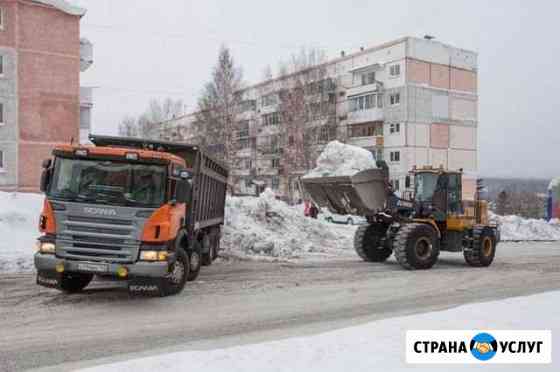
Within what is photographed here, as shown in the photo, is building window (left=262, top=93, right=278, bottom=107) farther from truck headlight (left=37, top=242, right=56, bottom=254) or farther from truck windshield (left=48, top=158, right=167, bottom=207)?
truck headlight (left=37, top=242, right=56, bottom=254)

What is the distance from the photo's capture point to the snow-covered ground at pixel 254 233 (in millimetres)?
15636

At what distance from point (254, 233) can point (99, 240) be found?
389 inches

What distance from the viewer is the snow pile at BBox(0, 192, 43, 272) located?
1445 centimetres

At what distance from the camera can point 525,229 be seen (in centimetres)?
3147

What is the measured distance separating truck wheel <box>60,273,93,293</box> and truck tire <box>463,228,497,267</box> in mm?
10472

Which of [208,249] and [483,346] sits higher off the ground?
[208,249]

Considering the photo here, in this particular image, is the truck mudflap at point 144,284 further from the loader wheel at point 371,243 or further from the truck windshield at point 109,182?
the loader wheel at point 371,243

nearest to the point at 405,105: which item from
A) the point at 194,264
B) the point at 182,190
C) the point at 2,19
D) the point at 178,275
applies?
the point at 2,19

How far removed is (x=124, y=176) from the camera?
9930 millimetres

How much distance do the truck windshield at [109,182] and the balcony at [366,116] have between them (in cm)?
4588

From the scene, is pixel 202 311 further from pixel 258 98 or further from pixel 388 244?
pixel 258 98

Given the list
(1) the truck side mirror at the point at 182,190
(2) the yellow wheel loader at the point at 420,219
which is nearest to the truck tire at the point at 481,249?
(2) the yellow wheel loader at the point at 420,219

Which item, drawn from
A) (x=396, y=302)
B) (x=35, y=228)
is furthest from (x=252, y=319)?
(x=35, y=228)

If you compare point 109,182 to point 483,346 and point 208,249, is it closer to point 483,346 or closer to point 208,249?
point 208,249
